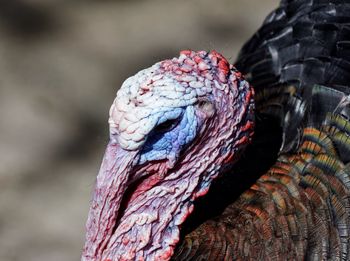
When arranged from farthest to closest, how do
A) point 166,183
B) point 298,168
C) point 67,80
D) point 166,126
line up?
point 67,80
point 298,168
point 166,183
point 166,126

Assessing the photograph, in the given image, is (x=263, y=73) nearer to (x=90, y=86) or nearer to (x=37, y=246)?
(x=37, y=246)

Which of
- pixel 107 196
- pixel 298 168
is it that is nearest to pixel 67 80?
pixel 298 168

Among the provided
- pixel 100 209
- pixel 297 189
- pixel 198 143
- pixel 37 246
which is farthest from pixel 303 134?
pixel 37 246

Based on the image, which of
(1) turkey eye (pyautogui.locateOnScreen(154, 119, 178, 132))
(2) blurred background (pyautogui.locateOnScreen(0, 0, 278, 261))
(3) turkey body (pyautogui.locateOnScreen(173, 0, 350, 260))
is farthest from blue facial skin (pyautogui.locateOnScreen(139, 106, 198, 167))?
(2) blurred background (pyautogui.locateOnScreen(0, 0, 278, 261))

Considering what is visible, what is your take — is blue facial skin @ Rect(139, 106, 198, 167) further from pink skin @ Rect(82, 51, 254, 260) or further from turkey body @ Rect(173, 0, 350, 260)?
turkey body @ Rect(173, 0, 350, 260)

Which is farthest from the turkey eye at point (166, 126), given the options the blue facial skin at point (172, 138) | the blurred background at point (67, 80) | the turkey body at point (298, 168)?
the blurred background at point (67, 80)

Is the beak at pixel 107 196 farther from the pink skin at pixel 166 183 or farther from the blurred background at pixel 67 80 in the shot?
the blurred background at pixel 67 80

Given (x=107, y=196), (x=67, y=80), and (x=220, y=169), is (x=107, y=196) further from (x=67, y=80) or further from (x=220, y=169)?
(x=67, y=80)
